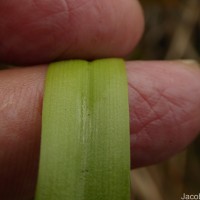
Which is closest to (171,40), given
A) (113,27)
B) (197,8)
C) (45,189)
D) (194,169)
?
(197,8)

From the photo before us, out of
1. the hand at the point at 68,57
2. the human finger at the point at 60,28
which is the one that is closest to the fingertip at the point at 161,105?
the hand at the point at 68,57

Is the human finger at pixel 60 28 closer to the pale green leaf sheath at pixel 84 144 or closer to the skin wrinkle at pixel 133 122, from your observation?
the skin wrinkle at pixel 133 122

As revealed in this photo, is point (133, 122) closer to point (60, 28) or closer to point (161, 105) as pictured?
point (161, 105)

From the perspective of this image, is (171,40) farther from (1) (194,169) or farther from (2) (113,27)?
(2) (113,27)

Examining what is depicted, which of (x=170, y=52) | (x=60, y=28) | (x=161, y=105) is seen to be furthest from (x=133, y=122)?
(x=170, y=52)

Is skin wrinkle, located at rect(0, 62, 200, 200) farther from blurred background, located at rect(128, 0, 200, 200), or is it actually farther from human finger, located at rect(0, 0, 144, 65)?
blurred background, located at rect(128, 0, 200, 200)

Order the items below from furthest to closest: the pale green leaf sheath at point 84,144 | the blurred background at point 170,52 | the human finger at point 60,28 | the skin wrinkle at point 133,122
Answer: the blurred background at point 170,52, the human finger at point 60,28, the skin wrinkle at point 133,122, the pale green leaf sheath at point 84,144
